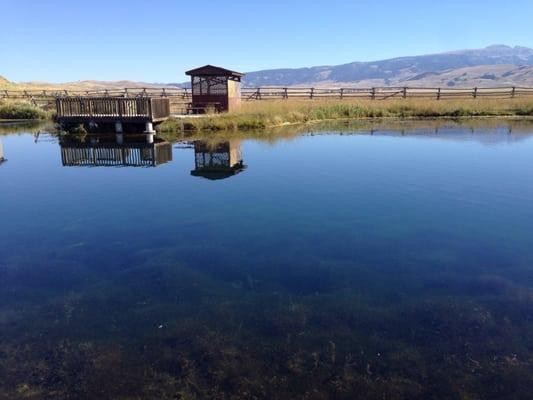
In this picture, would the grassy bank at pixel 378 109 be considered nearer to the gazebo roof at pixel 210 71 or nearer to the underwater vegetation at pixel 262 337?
the gazebo roof at pixel 210 71

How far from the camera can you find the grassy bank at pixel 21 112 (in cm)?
3784

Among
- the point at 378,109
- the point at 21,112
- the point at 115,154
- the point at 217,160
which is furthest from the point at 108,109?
the point at 378,109

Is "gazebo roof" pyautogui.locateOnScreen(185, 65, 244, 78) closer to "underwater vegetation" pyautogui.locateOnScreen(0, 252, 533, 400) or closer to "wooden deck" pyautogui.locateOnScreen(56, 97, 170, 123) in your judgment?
"wooden deck" pyautogui.locateOnScreen(56, 97, 170, 123)

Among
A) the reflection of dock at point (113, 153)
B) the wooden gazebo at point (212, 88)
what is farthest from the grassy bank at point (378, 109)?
the reflection of dock at point (113, 153)

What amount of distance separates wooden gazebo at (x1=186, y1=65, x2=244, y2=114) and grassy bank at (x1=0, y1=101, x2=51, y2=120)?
46.6ft

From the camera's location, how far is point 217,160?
1705 centimetres

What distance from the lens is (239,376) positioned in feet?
15.8

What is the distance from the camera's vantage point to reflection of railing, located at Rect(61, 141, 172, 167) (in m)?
17.1

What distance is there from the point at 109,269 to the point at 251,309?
8.74ft

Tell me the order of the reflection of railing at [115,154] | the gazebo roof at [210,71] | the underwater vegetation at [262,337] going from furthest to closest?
the gazebo roof at [210,71], the reflection of railing at [115,154], the underwater vegetation at [262,337]

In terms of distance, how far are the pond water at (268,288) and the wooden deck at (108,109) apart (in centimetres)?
1119

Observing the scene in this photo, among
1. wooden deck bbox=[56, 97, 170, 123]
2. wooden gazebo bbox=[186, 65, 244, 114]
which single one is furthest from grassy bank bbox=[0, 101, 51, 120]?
wooden gazebo bbox=[186, 65, 244, 114]

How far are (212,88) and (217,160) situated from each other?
610 inches

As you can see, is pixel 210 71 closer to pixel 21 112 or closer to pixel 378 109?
pixel 378 109
